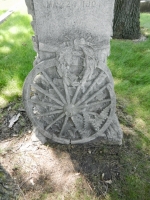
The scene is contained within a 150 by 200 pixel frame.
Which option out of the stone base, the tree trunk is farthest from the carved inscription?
the tree trunk

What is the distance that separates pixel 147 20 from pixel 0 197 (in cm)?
735

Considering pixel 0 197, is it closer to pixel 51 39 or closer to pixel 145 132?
pixel 51 39

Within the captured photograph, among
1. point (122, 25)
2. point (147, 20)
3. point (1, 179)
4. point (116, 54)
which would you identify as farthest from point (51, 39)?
point (147, 20)

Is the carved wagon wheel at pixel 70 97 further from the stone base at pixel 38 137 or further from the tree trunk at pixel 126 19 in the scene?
the tree trunk at pixel 126 19

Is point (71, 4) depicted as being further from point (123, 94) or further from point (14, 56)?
point (14, 56)

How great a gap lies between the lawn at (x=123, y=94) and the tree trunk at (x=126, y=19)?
31 centimetres

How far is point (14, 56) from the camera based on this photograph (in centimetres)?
497

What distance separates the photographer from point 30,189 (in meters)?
2.68

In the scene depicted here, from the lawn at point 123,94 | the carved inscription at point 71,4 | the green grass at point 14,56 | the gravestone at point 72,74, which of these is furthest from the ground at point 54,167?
the carved inscription at point 71,4

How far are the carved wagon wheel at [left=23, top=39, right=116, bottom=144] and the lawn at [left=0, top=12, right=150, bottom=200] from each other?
334 millimetres

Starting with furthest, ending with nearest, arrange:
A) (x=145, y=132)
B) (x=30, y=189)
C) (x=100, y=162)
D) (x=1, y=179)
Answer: (x=145, y=132) → (x=100, y=162) → (x=30, y=189) → (x=1, y=179)

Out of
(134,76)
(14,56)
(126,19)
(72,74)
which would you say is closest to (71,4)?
(72,74)

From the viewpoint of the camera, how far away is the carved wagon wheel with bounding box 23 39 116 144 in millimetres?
2631

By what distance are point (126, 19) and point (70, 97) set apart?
3562mm
